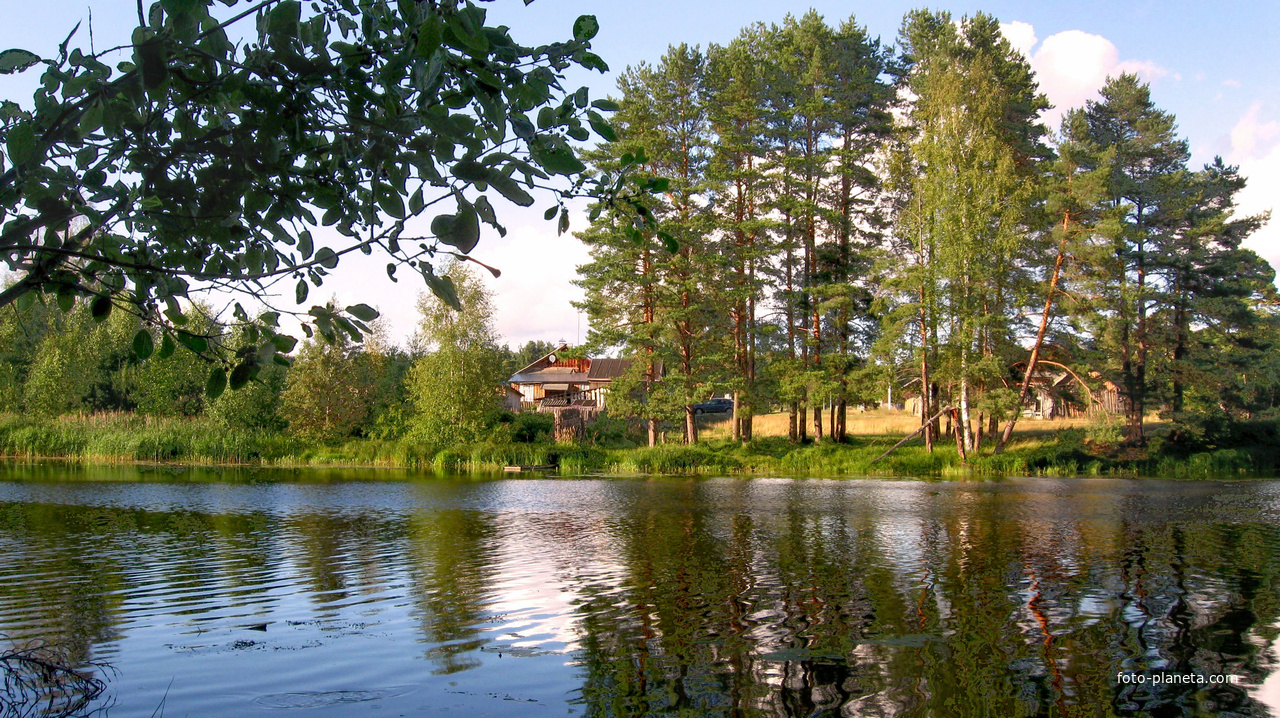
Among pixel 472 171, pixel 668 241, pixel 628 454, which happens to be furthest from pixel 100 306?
pixel 628 454

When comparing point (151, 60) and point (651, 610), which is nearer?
point (151, 60)

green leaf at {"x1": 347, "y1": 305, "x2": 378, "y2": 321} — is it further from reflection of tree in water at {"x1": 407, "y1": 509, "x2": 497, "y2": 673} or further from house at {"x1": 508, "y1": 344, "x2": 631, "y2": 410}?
house at {"x1": 508, "y1": 344, "x2": 631, "y2": 410}

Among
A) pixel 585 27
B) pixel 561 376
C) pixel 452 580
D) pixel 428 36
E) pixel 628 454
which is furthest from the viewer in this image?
pixel 561 376

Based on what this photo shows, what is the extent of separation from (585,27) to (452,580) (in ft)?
26.6

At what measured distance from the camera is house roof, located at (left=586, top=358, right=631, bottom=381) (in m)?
60.5

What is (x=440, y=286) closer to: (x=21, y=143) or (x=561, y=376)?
(x=21, y=143)

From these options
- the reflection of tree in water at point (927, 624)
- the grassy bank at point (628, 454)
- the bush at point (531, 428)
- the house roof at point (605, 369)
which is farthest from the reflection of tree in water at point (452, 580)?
the house roof at point (605, 369)

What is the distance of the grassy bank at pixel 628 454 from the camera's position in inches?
1204

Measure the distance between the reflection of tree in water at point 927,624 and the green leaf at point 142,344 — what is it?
11.9ft

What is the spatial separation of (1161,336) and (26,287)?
41.4 metres

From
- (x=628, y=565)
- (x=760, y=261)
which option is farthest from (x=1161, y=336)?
(x=628, y=565)

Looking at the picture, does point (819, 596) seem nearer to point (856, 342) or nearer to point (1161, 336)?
point (856, 342)

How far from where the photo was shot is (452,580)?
977 centimetres

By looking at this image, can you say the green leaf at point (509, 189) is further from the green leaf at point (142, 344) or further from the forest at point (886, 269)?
the forest at point (886, 269)
